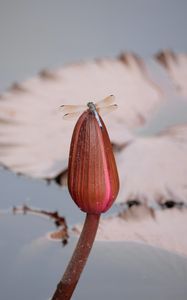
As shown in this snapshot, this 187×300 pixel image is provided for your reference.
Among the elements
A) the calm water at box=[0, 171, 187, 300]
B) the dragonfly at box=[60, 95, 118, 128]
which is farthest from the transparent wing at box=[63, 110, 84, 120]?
the calm water at box=[0, 171, 187, 300]

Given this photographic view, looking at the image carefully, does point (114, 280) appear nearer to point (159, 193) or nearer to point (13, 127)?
point (159, 193)

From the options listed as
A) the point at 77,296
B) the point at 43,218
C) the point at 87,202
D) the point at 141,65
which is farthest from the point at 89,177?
the point at 141,65

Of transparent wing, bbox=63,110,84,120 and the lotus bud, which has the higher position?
transparent wing, bbox=63,110,84,120

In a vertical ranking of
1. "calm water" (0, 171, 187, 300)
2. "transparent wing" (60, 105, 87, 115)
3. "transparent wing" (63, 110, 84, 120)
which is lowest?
"calm water" (0, 171, 187, 300)

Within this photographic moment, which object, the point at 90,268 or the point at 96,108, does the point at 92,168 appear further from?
the point at 90,268

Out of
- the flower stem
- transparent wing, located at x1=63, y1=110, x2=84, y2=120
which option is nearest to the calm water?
the flower stem

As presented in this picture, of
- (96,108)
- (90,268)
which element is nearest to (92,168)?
(96,108)

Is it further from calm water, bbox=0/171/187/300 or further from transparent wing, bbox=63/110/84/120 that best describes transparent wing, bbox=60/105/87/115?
calm water, bbox=0/171/187/300

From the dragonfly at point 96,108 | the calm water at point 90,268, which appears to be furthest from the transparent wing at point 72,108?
the calm water at point 90,268
